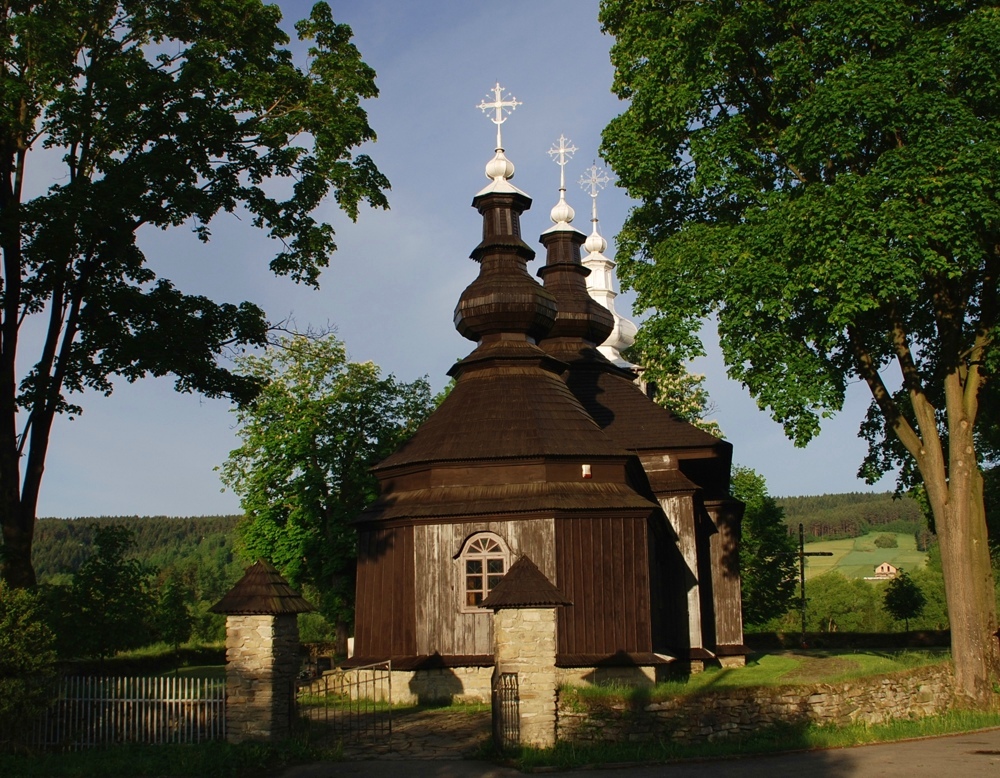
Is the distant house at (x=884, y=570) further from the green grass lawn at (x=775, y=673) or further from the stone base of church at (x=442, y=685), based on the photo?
the stone base of church at (x=442, y=685)

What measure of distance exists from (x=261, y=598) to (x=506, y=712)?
3.60 m

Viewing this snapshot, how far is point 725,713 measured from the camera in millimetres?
13688

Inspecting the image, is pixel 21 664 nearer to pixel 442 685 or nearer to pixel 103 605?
pixel 103 605

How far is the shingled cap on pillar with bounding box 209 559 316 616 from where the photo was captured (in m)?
13.7

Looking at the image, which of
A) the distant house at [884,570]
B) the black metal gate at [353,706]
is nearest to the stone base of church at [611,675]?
the black metal gate at [353,706]

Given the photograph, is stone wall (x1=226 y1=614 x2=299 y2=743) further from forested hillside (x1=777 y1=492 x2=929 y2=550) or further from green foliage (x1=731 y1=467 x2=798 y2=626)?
forested hillside (x1=777 y1=492 x2=929 y2=550)

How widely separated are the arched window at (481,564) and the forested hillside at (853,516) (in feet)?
402

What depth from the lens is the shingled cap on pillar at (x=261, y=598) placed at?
13.7 m

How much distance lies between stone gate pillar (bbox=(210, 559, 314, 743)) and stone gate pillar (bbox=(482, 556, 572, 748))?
279 cm

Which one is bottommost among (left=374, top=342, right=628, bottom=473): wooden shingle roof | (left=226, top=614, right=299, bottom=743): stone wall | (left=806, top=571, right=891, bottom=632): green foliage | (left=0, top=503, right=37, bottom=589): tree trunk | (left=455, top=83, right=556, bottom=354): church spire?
(left=806, top=571, right=891, bottom=632): green foliage

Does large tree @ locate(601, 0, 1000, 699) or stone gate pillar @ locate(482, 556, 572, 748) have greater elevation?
large tree @ locate(601, 0, 1000, 699)

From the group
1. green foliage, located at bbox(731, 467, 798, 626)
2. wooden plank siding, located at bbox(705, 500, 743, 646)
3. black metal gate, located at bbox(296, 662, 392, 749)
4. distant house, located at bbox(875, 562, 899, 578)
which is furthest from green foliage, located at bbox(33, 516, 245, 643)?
distant house, located at bbox(875, 562, 899, 578)

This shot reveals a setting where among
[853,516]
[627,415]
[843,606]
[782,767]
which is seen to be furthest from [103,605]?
[853,516]

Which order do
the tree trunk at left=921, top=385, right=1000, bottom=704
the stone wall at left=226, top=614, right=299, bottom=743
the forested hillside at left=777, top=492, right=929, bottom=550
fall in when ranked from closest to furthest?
the stone wall at left=226, top=614, right=299, bottom=743 → the tree trunk at left=921, top=385, right=1000, bottom=704 → the forested hillside at left=777, top=492, right=929, bottom=550
